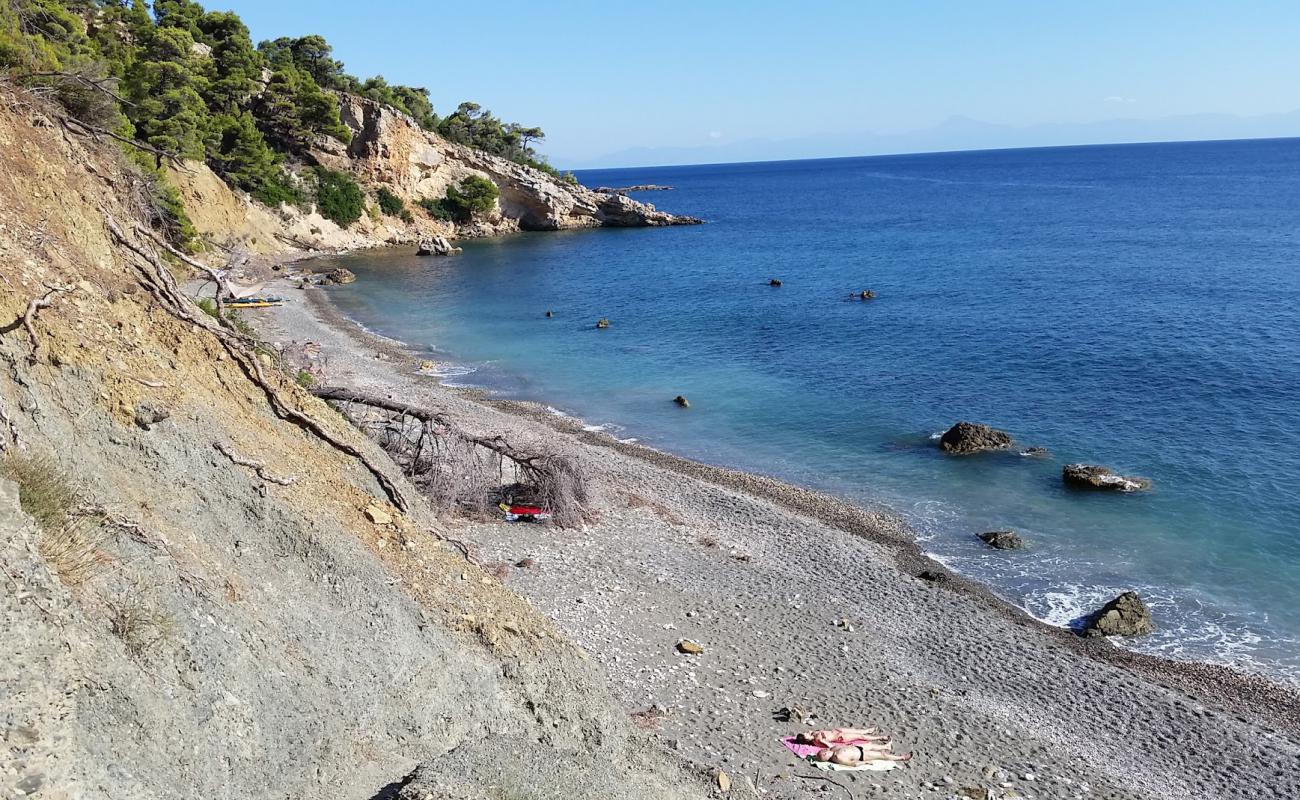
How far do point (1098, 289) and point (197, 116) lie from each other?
201 ft

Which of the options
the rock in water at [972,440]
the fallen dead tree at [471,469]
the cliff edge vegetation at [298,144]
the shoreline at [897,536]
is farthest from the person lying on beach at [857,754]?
the cliff edge vegetation at [298,144]

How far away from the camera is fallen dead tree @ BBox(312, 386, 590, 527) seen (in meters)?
19.8

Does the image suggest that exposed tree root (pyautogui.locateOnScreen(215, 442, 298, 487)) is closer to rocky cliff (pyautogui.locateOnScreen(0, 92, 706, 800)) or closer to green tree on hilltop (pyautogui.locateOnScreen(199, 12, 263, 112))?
rocky cliff (pyautogui.locateOnScreen(0, 92, 706, 800))

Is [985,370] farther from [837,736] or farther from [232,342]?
[232,342]

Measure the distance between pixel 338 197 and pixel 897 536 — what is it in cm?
6686

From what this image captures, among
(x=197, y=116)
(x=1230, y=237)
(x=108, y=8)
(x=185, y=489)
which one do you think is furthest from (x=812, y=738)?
(x=1230, y=237)

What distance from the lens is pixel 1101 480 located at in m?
25.1

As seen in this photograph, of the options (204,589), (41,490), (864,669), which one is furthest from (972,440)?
(41,490)

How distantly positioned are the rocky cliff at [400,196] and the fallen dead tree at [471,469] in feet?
138

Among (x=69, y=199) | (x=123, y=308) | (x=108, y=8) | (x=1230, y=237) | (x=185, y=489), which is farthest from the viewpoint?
(x=1230, y=237)

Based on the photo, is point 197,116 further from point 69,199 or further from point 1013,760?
point 1013,760

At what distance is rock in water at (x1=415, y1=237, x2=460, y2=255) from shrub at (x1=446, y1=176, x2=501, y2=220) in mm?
11942

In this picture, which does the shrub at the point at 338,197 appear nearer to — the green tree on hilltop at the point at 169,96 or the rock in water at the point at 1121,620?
the green tree on hilltop at the point at 169,96

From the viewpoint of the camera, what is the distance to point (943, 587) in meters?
20.0
